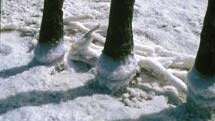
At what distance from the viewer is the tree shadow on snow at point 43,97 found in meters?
4.27

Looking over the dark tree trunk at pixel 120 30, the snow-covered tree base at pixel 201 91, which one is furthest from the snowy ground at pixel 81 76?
the dark tree trunk at pixel 120 30

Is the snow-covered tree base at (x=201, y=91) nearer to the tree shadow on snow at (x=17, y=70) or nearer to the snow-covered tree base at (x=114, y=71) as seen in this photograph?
the snow-covered tree base at (x=114, y=71)

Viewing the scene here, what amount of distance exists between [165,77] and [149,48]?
459 millimetres

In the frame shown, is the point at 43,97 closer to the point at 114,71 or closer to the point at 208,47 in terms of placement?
the point at 114,71

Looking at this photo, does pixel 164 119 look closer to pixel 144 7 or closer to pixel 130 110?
pixel 130 110

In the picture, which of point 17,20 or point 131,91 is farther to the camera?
point 17,20

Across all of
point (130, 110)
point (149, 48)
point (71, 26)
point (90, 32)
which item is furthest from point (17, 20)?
point (130, 110)

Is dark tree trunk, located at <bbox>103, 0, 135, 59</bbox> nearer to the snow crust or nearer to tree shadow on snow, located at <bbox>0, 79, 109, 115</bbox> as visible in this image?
tree shadow on snow, located at <bbox>0, 79, 109, 115</bbox>

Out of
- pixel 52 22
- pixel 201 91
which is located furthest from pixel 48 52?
pixel 201 91

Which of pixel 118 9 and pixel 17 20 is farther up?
pixel 118 9

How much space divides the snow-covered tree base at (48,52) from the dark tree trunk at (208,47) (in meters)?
1.26

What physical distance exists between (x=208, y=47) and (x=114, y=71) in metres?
0.81

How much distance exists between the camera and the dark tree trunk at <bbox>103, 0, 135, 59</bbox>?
13.7ft

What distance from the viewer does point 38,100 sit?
14.2ft
